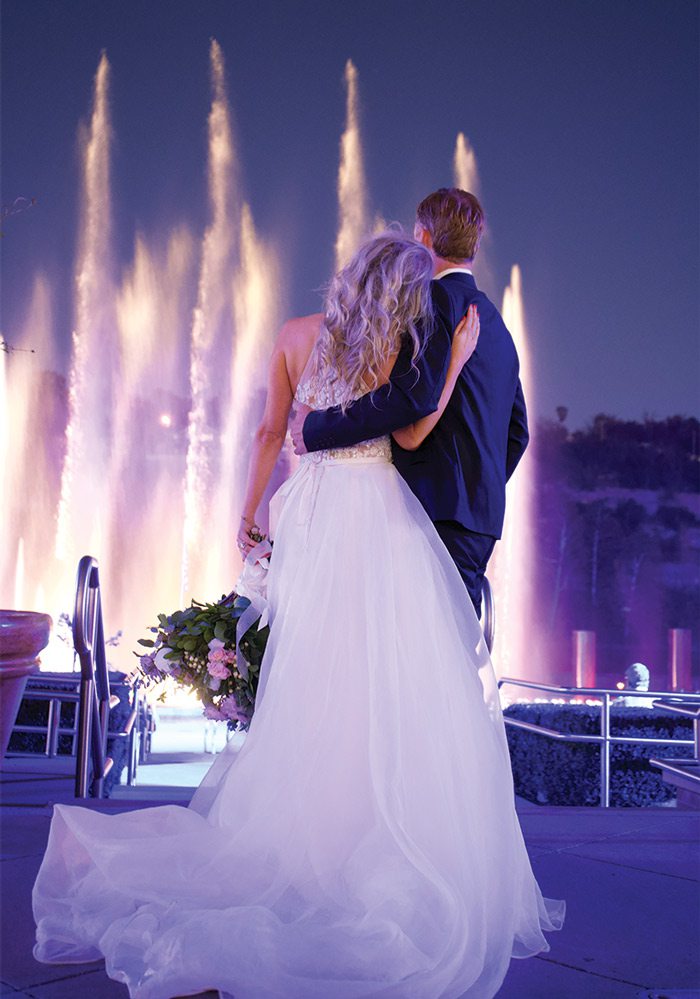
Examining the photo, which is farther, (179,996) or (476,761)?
(476,761)

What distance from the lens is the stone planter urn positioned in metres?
3.06

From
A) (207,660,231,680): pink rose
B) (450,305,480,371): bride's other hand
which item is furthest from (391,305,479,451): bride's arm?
(207,660,231,680): pink rose

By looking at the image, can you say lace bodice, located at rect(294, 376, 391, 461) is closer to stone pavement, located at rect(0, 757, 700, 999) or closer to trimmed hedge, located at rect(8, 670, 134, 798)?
stone pavement, located at rect(0, 757, 700, 999)

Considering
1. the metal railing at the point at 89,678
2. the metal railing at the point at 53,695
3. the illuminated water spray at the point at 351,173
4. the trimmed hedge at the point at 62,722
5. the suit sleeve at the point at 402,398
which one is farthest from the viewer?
the illuminated water spray at the point at 351,173

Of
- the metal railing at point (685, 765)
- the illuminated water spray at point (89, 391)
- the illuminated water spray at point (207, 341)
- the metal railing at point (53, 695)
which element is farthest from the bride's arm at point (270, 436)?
the illuminated water spray at point (89, 391)

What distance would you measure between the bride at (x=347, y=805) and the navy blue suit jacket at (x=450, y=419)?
0.06m

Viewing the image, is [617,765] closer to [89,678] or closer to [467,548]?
[89,678]

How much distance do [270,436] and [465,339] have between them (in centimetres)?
86

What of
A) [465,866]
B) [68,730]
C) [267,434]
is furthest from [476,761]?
[68,730]

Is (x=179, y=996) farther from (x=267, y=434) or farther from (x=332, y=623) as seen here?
(x=267, y=434)

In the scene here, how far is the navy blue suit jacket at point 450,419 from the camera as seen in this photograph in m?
2.76

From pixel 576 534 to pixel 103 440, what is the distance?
9819 mm

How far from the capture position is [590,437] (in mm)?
21953

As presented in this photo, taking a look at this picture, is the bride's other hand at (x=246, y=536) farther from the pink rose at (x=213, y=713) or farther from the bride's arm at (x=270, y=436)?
the pink rose at (x=213, y=713)
